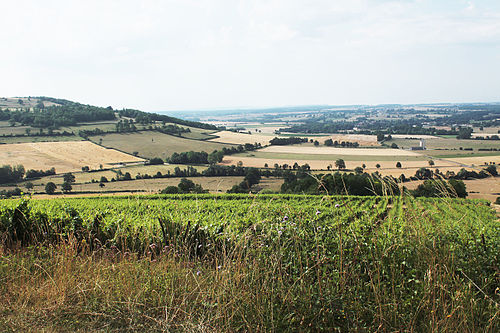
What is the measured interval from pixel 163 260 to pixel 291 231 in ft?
6.03

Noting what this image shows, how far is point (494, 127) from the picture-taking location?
409 ft

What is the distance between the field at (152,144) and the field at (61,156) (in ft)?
14.6

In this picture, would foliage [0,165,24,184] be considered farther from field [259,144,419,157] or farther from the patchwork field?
the patchwork field

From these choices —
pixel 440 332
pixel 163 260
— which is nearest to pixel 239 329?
pixel 163 260

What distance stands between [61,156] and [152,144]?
Answer: 2205cm

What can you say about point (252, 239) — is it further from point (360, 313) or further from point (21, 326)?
point (21, 326)

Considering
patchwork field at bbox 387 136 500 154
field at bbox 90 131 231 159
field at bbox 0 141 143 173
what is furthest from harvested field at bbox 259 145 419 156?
field at bbox 0 141 143 173

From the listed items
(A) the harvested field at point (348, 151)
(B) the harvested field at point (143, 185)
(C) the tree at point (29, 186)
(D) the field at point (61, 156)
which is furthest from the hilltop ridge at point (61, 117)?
(B) the harvested field at point (143, 185)

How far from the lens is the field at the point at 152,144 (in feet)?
264

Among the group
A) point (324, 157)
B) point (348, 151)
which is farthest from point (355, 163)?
point (348, 151)

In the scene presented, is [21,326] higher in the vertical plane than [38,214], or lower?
lower

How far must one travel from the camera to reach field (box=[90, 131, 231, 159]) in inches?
3169

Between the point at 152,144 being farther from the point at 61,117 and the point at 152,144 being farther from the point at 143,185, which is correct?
the point at 61,117

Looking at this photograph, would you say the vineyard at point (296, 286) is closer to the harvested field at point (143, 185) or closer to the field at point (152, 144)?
the harvested field at point (143, 185)
